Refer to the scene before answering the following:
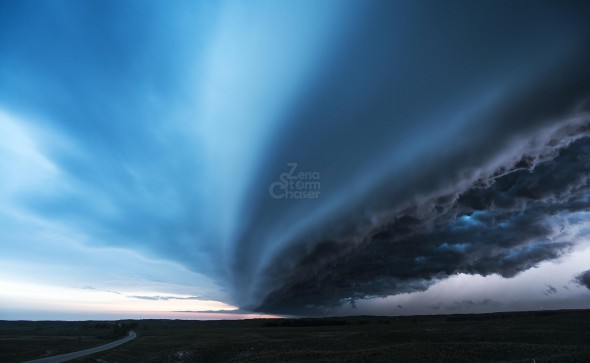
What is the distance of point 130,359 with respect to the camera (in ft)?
229

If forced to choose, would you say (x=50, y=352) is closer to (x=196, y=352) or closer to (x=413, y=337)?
(x=196, y=352)

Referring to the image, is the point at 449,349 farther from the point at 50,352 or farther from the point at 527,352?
the point at 50,352

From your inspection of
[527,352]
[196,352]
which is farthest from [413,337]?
[196,352]

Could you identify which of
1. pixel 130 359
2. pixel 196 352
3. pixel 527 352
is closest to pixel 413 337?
pixel 527 352

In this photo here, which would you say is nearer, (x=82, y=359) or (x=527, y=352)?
(x=527, y=352)

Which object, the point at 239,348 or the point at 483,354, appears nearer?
the point at 483,354

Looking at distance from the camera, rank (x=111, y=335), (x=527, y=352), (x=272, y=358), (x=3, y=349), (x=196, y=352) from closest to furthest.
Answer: (x=527, y=352) → (x=272, y=358) → (x=196, y=352) → (x=3, y=349) → (x=111, y=335)

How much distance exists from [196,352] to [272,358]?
22774 millimetres

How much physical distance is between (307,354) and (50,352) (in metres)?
60.3

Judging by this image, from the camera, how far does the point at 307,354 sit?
54062mm

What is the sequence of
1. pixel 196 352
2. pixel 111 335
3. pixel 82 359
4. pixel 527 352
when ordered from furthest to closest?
1. pixel 111 335
2. pixel 196 352
3. pixel 82 359
4. pixel 527 352

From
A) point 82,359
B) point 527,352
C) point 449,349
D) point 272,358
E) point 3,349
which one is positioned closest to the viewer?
point 527,352

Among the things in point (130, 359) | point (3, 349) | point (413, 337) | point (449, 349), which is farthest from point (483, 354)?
point (3, 349)

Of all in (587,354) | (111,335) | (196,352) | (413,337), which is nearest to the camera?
(587,354)
